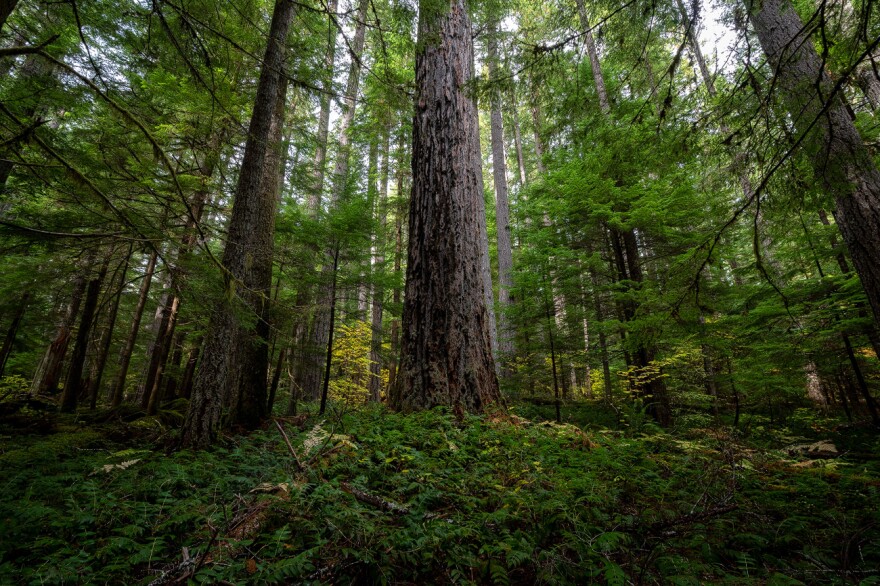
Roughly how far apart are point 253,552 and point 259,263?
5561mm

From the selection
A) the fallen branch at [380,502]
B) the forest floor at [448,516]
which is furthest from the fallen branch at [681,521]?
the fallen branch at [380,502]

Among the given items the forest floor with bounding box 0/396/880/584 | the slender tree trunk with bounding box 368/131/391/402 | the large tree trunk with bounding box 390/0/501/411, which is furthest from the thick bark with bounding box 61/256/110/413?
the large tree trunk with bounding box 390/0/501/411

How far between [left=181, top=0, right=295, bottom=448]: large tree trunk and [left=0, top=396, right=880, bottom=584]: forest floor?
1.07m

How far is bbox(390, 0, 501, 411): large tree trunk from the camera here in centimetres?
446

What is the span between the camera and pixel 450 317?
15.1 ft

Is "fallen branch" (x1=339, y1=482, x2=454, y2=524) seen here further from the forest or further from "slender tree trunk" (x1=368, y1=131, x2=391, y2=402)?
"slender tree trunk" (x1=368, y1=131, x2=391, y2=402)

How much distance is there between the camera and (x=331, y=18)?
349 centimetres

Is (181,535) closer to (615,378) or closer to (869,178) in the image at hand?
(869,178)

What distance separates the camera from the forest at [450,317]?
1896 millimetres

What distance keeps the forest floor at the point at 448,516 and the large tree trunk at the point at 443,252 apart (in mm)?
861

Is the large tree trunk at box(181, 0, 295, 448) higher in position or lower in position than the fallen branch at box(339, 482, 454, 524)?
higher

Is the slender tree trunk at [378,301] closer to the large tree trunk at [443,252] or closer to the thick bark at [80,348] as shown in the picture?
the large tree trunk at [443,252]

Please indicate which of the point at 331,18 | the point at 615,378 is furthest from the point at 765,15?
the point at 615,378

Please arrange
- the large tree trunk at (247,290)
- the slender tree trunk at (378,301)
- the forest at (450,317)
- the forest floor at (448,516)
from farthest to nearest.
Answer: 1. the slender tree trunk at (378,301)
2. the large tree trunk at (247,290)
3. the forest at (450,317)
4. the forest floor at (448,516)
